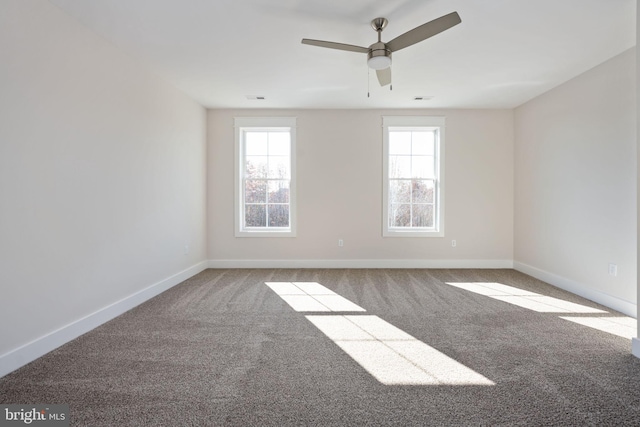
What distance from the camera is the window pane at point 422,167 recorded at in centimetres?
539

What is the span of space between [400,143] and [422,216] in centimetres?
135

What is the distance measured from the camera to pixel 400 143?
17.7ft

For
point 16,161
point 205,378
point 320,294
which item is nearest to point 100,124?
point 16,161

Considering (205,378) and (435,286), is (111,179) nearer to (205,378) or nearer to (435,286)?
(205,378)

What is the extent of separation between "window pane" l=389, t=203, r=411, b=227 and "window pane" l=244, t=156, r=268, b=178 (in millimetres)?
2361

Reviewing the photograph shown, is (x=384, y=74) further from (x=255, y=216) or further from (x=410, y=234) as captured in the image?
(x=255, y=216)

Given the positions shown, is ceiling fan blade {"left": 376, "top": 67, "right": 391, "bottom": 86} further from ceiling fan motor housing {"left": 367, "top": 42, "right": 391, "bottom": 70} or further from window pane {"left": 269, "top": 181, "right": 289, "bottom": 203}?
window pane {"left": 269, "top": 181, "right": 289, "bottom": 203}

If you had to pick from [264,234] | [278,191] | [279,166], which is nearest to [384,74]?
[279,166]

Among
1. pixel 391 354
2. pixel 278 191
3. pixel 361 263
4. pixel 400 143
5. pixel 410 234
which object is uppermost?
pixel 400 143

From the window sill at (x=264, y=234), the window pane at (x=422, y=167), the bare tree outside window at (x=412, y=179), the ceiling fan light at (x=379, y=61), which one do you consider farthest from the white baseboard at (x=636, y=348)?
the window sill at (x=264, y=234)

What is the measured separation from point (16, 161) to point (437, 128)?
17.5 feet

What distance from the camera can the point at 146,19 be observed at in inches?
104

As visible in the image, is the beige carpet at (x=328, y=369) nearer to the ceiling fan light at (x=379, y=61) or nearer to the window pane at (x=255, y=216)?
the window pane at (x=255, y=216)

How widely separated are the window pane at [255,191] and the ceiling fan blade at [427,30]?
11.0 ft
